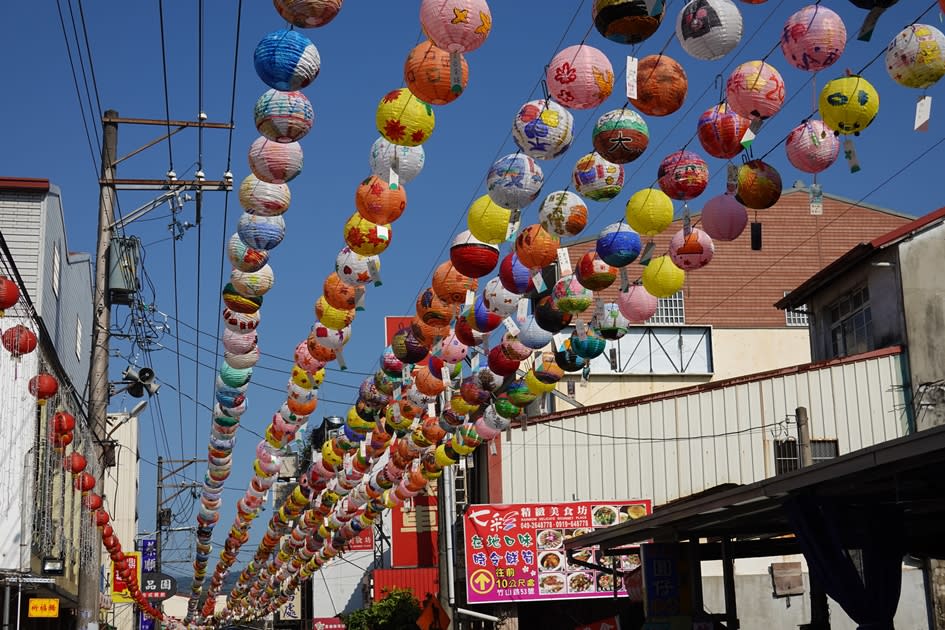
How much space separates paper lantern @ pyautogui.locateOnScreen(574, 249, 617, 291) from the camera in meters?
11.5

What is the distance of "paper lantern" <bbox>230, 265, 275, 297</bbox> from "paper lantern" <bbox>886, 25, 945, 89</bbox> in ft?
23.4

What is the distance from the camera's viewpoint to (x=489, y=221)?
1095 cm

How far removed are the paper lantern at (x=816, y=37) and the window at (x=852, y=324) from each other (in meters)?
18.2

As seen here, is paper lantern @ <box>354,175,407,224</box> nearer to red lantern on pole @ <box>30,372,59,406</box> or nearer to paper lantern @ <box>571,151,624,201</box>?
paper lantern @ <box>571,151,624,201</box>

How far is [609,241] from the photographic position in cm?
1075

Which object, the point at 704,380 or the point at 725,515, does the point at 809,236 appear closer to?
the point at 704,380

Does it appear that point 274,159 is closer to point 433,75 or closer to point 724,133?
point 433,75

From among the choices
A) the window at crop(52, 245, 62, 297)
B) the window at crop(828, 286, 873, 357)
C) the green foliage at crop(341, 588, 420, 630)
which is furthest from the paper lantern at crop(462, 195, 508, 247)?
the green foliage at crop(341, 588, 420, 630)

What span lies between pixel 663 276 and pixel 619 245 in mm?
1116

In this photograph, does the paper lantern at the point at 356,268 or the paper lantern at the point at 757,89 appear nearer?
the paper lantern at the point at 757,89

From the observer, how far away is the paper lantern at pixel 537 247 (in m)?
11.2

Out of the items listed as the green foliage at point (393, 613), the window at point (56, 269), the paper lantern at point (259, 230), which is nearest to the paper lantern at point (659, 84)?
the paper lantern at point (259, 230)

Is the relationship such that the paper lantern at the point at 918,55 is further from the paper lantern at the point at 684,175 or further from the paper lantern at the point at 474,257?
the paper lantern at the point at 474,257

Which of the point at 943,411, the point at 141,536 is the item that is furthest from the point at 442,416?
the point at 141,536
